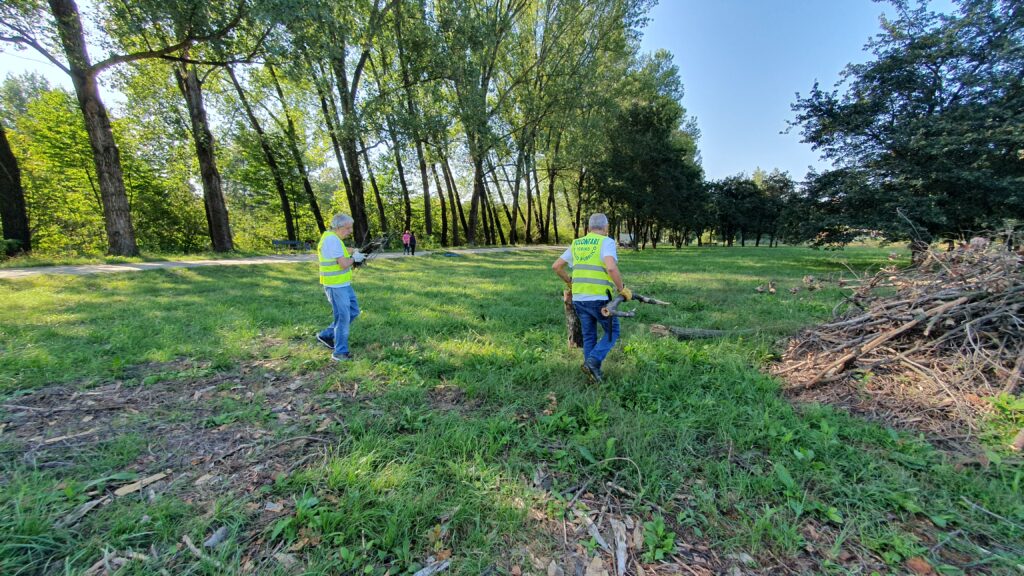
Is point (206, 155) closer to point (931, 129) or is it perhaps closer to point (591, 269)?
point (591, 269)

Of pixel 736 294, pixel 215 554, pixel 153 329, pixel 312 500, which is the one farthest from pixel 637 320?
pixel 153 329

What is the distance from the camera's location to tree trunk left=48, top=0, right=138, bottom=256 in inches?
418

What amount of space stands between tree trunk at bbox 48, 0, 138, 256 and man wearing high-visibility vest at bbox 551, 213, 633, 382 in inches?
631

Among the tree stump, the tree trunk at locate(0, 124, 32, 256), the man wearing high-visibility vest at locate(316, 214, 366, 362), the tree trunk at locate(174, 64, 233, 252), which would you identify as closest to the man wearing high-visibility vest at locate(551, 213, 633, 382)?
the tree stump

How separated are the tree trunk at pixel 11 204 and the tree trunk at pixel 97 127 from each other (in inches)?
119

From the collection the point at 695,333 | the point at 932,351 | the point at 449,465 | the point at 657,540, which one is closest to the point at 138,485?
the point at 449,465

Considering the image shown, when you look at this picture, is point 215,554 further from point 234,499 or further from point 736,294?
point 736,294

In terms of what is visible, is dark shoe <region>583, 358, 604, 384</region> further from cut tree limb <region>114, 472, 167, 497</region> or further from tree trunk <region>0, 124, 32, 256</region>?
tree trunk <region>0, 124, 32, 256</region>

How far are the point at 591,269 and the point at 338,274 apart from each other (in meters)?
3.25

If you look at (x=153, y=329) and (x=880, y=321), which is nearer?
(x=880, y=321)

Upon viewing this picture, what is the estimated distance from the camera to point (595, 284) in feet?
13.2

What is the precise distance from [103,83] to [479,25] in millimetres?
15920

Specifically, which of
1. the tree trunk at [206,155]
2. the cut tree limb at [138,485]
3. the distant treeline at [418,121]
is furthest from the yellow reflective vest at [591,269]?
the tree trunk at [206,155]

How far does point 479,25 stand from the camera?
19.7 meters
